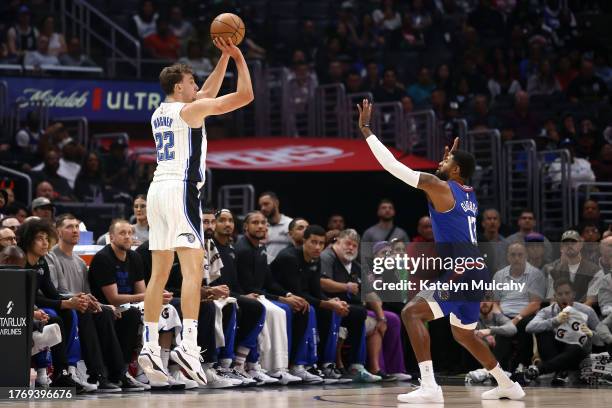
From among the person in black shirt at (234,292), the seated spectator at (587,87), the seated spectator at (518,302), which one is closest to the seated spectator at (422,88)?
the seated spectator at (587,87)

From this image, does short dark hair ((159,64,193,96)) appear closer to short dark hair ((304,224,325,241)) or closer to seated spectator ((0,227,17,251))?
seated spectator ((0,227,17,251))

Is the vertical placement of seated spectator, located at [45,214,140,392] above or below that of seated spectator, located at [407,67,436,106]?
below

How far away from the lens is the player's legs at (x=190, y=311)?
35.4ft

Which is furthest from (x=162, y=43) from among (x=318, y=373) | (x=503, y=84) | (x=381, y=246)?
(x=318, y=373)

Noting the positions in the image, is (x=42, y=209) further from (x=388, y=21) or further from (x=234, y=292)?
(x=388, y=21)

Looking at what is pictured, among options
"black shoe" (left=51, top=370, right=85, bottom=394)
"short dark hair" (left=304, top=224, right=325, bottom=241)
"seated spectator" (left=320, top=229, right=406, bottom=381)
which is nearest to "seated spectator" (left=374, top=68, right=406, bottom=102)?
"seated spectator" (left=320, top=229, right=406, bottom=381)

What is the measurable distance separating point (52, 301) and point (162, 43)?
1184 centimetres

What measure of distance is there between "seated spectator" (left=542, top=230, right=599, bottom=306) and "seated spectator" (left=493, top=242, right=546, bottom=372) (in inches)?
6.5

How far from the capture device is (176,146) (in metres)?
10.9

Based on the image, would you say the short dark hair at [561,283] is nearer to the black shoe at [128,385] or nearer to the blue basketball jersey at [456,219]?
the blue basketball jersey at [456,219]

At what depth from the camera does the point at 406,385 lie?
49.5ft

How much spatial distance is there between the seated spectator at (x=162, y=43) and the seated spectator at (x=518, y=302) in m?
10.1

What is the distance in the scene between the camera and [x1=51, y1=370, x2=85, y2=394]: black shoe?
12922 millimetres

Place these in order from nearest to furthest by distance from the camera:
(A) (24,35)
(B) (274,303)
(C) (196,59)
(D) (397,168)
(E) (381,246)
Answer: (D) (397,168)
(B) (274,303)
(E) (381,246)
(A) (24,35)
(C) (196,59)
